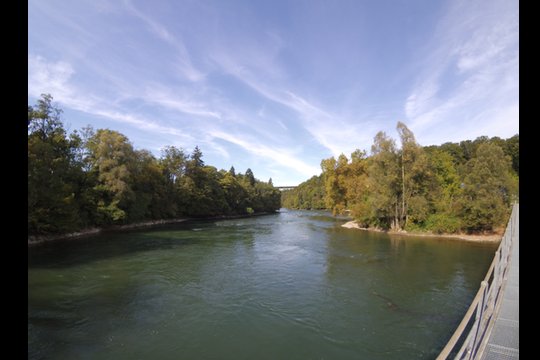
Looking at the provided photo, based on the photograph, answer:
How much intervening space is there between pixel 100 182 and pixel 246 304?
Answer: 3103 cm

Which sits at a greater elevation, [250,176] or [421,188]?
[250,176]

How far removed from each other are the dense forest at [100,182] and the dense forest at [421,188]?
27432 mm

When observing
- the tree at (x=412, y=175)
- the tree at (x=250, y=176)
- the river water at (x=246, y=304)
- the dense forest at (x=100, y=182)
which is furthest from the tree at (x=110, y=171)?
the tree at (x=250, y=176)

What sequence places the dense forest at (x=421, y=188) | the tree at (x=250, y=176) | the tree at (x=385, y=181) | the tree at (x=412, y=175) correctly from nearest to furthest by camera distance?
1. the dense forest at (x=421, y=188)
2. the tree at (x=412, y=175)
3. the tree at (x=385, y=181)
4. the tree at (x=250, y=176)

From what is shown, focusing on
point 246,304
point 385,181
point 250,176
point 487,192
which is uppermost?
point 250,176

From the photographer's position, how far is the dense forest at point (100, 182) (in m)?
23.6

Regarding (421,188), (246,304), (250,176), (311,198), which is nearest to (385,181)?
(421,188)

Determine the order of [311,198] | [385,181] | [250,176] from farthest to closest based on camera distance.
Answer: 1. [311,198]
2. [250,176]
3. [385,181]

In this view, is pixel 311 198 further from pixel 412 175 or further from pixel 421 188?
pixel 412 175

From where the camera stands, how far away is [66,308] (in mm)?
9852

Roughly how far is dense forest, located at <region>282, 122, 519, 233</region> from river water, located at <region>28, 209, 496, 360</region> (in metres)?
10.5

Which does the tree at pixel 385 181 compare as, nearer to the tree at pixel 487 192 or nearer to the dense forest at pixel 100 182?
the tree at pixel 487 192

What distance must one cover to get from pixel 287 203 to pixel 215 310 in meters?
134

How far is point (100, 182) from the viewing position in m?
33.4
